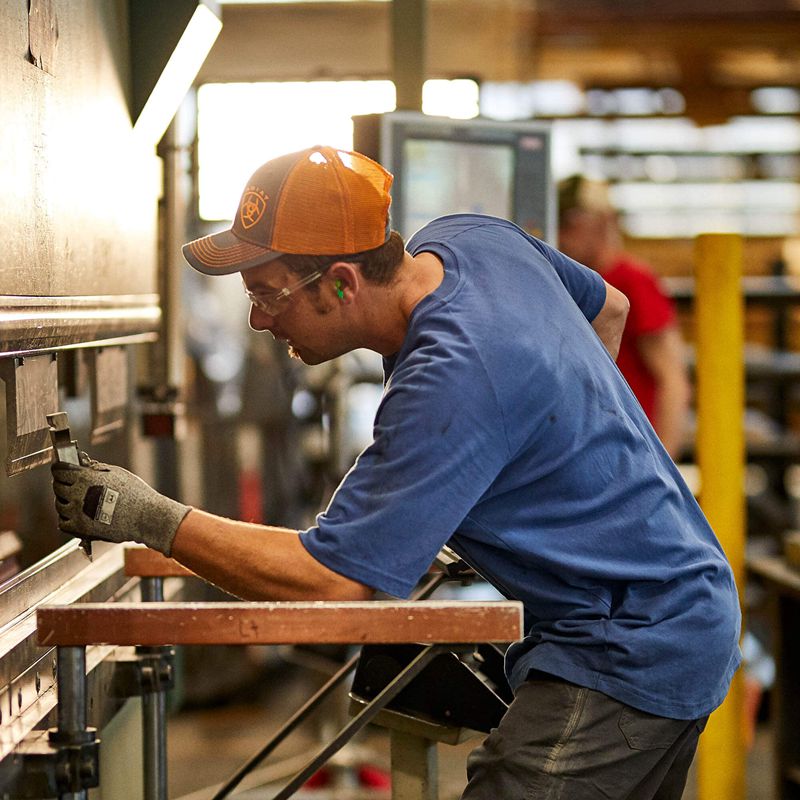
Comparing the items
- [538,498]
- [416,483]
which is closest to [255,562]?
[416,483]

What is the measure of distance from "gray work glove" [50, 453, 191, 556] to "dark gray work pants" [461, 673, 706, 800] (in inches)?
19.5

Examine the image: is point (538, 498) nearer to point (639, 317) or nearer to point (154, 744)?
point (154, 744)

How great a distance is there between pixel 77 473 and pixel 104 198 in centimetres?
79

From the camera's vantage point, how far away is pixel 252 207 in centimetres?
172

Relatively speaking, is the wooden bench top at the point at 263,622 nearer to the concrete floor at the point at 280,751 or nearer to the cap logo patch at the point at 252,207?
the cap logo patch at the point at 252,207

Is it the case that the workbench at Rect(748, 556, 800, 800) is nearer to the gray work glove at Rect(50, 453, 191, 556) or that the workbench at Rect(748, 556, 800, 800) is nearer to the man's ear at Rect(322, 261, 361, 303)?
A: the man's ear at Rect(322, 261, 361, 303)

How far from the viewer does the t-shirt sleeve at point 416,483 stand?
1488 millimetres

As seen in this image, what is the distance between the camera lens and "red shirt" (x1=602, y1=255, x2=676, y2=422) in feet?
11.7

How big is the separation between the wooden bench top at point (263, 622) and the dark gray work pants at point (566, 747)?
196 mm

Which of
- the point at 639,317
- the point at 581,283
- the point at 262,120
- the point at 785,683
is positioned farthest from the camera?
the point at 262,120

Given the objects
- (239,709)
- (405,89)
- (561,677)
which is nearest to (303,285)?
(561,677)

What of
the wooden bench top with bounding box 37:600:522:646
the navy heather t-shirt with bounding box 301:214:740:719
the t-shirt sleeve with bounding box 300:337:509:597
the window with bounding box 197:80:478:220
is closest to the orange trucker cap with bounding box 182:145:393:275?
the navy heather t-shirt with bounding box 301:214:740:719

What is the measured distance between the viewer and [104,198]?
2.22m

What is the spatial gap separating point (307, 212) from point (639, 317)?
2051 mm
